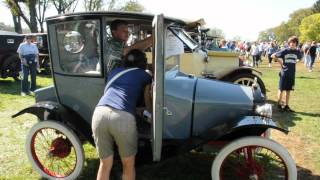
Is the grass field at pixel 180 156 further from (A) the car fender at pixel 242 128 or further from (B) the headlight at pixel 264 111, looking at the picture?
(B) the headlight at pixel 264 111

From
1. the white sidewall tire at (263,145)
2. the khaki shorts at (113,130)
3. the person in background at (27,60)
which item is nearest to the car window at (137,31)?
the khaki shorts at (113,130)

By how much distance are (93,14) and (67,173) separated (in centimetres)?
181

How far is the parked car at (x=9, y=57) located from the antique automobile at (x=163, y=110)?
865 centimetres

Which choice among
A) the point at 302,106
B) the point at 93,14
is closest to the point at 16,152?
the point at 93,14

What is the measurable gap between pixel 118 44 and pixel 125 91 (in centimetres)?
75

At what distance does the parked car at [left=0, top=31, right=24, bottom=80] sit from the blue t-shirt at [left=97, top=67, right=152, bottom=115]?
999 cm

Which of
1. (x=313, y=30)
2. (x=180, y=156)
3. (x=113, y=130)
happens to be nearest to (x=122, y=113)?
(x=113, y=130)

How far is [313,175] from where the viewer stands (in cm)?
482

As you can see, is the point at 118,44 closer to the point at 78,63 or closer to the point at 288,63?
the point at 78,63

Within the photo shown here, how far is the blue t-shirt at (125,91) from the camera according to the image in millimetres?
3510

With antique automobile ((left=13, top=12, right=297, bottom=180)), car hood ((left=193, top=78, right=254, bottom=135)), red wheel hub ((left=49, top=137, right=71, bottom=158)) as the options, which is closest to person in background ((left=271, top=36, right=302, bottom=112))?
antique automobile ((left=13, top=12, right=297, bottom=180))

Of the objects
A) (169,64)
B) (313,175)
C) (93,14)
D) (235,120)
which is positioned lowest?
(313,175)

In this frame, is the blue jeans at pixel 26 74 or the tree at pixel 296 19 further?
the tree at pixel 296 19

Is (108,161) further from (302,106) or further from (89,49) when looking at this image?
(302,106)
